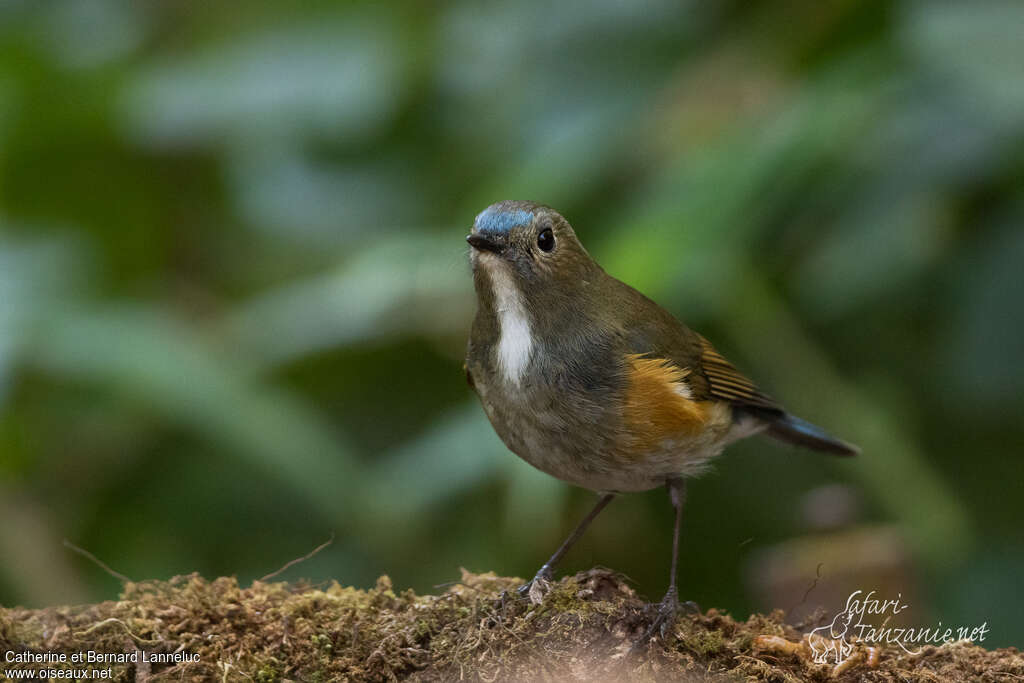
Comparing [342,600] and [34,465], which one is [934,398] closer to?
Answer: [342,600]

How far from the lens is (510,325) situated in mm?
3967

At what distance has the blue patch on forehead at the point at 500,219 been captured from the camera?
3.77m

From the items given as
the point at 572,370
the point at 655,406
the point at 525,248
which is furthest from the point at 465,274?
the point at 655,406

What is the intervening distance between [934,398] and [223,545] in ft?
12.0

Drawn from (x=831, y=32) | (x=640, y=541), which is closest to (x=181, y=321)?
(x=640, y=541)

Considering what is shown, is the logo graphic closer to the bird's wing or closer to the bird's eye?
the bird's wing

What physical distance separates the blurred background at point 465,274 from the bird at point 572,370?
35 centimetres

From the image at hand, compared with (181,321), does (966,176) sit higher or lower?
lower

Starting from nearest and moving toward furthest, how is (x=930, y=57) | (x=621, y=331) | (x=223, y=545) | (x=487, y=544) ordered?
(x=621, y=331) → (x=930, y=57) → (x=487, y=544) → (x=223, y=545)

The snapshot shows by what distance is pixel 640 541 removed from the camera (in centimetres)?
577

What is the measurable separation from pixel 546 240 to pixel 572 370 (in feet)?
1.54

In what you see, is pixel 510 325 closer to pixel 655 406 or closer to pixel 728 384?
pixel 655 406

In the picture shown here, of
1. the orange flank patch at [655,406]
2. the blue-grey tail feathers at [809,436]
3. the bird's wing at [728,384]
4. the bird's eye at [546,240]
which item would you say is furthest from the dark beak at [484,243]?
the blue-grey tail feathers at [809,436]

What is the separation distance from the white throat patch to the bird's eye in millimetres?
156
